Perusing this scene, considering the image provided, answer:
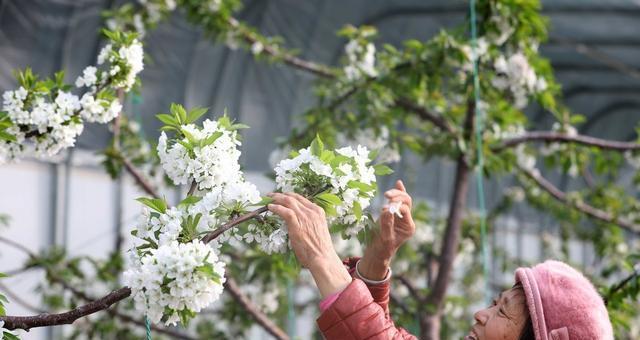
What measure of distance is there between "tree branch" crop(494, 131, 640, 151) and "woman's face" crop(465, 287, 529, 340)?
2.59 metres

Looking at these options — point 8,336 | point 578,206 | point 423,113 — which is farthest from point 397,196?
point 578,206

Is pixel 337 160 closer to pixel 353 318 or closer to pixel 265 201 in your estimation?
pixel 265 201

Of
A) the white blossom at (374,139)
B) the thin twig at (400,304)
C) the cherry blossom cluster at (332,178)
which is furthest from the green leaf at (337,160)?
the thin twig at (400,304)

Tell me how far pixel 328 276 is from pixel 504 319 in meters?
0.43

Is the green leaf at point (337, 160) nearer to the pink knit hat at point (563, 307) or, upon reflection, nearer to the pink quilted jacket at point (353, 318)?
the pink quilted jacket at point (353, 318)

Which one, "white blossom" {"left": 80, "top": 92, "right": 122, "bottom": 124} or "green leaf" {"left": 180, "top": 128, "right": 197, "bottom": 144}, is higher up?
"white blossom" {"left": 80, "top": 92, "right": 122, "bottom": 124}

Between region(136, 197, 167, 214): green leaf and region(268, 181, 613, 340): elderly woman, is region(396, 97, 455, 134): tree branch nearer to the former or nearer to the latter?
region(268, 181, 613, 340): elderly woman

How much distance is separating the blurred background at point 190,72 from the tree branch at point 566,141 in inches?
36.9

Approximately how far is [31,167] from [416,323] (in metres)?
2.74

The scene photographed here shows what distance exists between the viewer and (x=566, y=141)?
4.78 m

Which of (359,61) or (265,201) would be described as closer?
(265,201)

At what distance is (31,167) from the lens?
6.36 m

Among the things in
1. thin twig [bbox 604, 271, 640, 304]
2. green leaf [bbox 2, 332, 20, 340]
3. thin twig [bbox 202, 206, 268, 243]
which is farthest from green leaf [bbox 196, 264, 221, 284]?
thin twig [bbox 604, 271, 640, 304]

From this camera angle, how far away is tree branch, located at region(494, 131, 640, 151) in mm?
4582
